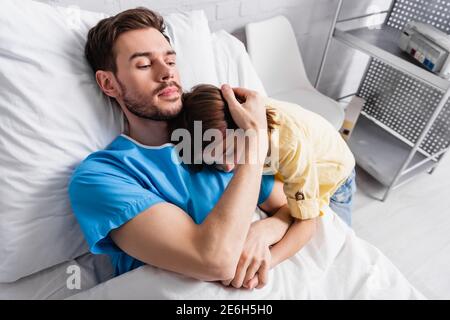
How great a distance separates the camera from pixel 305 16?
1.65 metres

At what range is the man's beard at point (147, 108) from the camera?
0.83 m

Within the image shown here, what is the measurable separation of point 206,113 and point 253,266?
1.24ft

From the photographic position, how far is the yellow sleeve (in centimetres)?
80

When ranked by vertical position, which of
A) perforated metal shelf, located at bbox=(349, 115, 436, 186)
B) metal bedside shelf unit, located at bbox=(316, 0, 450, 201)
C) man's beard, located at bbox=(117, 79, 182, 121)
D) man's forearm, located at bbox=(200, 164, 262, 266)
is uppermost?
man's beard, located at bbox=(117, 79, 182, 121)

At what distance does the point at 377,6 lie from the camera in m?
1.82

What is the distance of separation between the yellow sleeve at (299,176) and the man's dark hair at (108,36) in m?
0.49

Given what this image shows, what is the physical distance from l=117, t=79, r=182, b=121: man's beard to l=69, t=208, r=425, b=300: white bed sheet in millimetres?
368

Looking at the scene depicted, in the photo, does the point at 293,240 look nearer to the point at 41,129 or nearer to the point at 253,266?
the point at 253,266

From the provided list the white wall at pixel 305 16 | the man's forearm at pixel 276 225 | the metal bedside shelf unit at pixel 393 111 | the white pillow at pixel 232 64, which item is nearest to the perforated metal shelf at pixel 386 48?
the metal bedside shelf unit at pixel 393 111

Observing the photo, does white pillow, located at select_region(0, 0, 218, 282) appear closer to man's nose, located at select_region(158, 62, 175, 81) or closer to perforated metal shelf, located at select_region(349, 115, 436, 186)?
man's nose, located at select_region(158, 62, 175, 81)

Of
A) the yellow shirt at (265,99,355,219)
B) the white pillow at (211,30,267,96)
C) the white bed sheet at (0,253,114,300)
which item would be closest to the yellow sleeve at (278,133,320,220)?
the yellow shirt at (265,99,355,219)

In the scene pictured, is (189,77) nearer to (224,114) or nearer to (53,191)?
(224,114)

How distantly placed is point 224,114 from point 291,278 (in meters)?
0.43
